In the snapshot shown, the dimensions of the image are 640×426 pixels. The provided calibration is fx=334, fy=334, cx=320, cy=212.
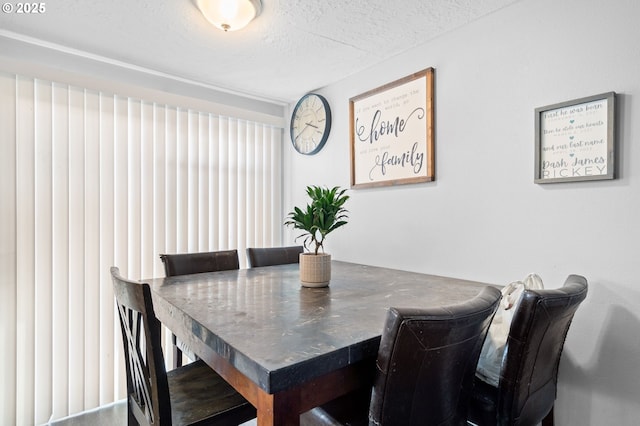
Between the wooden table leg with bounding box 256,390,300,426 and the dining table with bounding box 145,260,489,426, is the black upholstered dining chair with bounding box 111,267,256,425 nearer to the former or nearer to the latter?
the dining table with bounding box 145,260,489,426

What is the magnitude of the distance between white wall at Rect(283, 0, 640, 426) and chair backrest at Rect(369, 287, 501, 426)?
828mm

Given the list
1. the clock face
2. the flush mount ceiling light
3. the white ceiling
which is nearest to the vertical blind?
the white ceiling

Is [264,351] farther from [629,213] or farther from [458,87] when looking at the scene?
[458,87]

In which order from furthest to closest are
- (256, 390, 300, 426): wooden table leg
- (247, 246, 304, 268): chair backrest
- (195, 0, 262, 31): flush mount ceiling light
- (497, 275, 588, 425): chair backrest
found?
(247, 246, 304, 268): chair backrest < (195, 0, 262, 31): flush mount ceiling light < (497, 275, 588, 425): chair backrest < (256, 390, 300, 426): wooden table leg

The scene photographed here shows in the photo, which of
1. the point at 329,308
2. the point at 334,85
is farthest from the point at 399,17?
the point at 329,308

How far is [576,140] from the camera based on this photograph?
146 centimetres

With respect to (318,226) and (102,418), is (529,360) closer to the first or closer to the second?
(318,226)

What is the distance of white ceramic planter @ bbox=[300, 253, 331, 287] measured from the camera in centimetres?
159

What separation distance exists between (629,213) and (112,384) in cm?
305

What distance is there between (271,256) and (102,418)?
1.46 metres

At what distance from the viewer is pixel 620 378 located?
1351 mm

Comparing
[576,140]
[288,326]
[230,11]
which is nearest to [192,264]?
[288,326]

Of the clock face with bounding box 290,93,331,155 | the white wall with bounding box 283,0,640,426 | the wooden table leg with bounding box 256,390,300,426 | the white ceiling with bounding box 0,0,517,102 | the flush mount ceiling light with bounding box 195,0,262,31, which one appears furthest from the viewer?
the clock face with bounding box 290,93,331,155

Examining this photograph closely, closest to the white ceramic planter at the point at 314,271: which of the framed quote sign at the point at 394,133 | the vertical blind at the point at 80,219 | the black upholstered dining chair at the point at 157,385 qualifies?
the black upholstered dining chair at the point at 157,385
